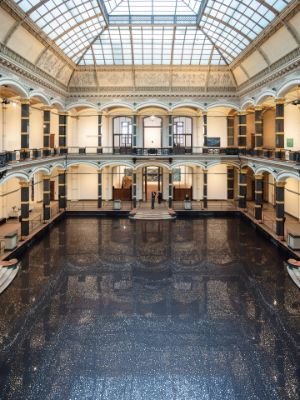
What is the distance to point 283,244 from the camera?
21.2 metres

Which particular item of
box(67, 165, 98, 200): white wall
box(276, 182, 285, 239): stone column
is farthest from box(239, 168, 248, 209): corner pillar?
box(67, 165, 98, 200): white wall

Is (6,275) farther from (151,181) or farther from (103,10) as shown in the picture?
(151,181)

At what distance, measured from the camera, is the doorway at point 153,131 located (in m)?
37.7

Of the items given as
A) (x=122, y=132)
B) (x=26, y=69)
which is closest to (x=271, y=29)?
(x=26, y=69)

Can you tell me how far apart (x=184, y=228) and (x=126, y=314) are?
15.0 m

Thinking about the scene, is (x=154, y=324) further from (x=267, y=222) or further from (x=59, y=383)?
(x=267, y=222)

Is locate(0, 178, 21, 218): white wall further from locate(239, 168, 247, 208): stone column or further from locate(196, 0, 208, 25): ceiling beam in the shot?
locate(239, 168, 247, 208): stone column

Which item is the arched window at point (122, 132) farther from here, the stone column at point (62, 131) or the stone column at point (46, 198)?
the stone column at point (46, 198)

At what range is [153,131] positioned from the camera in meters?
37.8

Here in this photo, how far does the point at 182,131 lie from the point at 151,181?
774cm

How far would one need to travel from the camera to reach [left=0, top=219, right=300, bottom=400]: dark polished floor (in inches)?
367

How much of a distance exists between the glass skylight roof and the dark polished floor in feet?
45.3

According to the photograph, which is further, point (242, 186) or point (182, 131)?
point (182, 131)

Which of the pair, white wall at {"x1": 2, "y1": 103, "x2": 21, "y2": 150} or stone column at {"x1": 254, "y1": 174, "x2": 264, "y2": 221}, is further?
stone column at {"x1": 254, "y1": 174, "x2": 264, "y2": 221}
